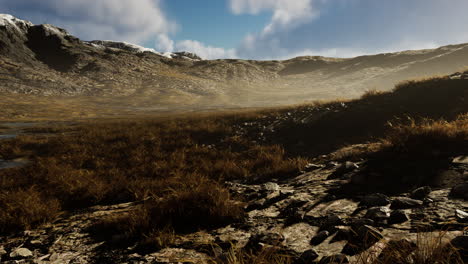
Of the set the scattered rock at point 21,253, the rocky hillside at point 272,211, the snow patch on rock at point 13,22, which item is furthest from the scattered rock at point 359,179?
the snow patch on rock at point 13,22

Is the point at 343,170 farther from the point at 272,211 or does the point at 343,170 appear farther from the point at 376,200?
the point at 272,211

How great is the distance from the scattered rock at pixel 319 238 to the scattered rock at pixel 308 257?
30 cm

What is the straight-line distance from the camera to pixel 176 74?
92750 mm

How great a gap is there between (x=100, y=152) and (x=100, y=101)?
55831 millimetres

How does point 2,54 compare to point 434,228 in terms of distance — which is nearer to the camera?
point 434,228

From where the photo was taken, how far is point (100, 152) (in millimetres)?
10336

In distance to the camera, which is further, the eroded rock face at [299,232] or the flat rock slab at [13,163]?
the flat rock slab at [13,163]

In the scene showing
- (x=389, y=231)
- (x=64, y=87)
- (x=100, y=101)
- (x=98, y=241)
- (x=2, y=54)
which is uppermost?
(x=2, y=54)

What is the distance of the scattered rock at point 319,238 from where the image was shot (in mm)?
2740

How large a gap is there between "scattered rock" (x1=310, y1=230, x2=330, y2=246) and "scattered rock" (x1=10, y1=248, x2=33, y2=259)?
11.8 ft

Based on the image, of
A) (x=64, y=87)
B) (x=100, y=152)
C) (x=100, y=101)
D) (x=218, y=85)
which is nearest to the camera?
(x=100, y=152)

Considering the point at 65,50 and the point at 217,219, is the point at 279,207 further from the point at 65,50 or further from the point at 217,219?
the point at 65,50

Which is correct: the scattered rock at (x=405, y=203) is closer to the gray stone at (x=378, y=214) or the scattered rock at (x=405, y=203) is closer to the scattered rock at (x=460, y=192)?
the gray stone at (x=378, y=214)

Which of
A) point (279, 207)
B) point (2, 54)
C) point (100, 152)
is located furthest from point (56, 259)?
point (2, 54)
